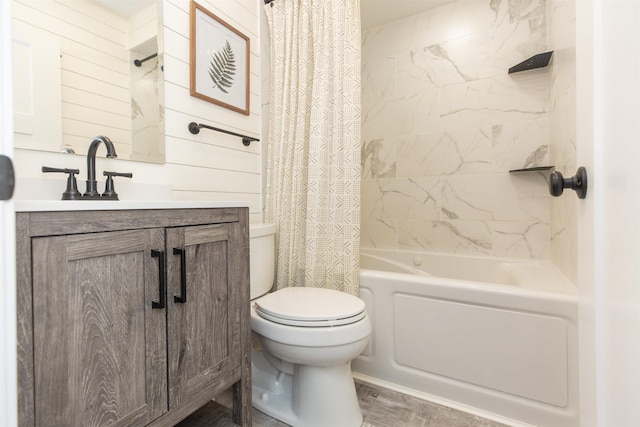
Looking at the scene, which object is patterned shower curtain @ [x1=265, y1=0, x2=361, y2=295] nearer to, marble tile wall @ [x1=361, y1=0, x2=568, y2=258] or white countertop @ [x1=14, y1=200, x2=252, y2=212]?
white countertop @ [x1=14, y1=200, x2=252, y2=212]

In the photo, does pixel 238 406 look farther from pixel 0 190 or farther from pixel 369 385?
pixel 0 190

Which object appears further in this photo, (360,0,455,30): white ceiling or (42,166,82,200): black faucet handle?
(360,0,455,30): white ceiling

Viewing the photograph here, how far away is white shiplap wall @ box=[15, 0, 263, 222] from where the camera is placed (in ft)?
4.25

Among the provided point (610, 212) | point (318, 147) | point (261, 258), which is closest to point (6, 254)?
point (610, 212)

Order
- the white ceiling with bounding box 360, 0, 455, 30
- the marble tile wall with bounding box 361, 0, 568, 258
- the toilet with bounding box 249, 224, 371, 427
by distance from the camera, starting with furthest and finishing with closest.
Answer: the white ceiling with bounding box 360, 0, 455, 30 → the marble tile wall with bounding box 361, 0, 568, 258 → the toilet with bounding box 249, 224, 371, 427

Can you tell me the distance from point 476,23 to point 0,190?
2.63 meters

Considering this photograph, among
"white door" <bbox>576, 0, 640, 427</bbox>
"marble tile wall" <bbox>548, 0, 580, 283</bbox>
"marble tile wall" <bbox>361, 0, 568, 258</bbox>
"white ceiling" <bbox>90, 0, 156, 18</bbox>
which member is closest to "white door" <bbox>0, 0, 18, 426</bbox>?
"white door" <bbox>576, 0, 640, 427</bbox>

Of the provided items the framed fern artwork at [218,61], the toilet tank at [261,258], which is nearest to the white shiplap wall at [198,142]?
the framed fern artwork at [218,61]

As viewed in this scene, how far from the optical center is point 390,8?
7.32ft

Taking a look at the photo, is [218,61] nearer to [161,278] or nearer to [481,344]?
[161,278]

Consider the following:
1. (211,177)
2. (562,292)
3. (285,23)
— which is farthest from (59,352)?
(285,23)

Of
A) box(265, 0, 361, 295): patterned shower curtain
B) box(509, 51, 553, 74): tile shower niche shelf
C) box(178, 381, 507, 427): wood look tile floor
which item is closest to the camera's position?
box(178, 381, 507, 427): wood look tile floor

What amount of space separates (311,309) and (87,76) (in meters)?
1.22

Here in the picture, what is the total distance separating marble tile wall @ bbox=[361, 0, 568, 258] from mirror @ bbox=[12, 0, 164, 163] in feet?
5.62
